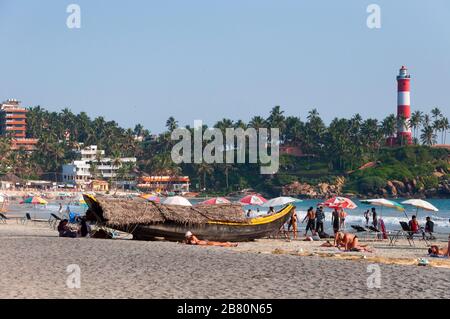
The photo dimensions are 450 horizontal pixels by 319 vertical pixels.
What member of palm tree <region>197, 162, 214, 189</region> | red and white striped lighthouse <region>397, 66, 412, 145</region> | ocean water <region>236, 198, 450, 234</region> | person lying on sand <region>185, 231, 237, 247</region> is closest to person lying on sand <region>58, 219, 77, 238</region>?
person lying on sand <region>185, 231, 237, 247</region>

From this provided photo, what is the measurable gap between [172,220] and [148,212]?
2.81ft

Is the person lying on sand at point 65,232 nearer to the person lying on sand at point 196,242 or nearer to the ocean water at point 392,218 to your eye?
the person lying on sand at point 196,242

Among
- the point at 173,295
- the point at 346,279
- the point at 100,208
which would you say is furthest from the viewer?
the point at 100,208

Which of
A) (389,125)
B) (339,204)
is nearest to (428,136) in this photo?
(389,125)

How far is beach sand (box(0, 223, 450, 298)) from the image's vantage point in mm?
14305

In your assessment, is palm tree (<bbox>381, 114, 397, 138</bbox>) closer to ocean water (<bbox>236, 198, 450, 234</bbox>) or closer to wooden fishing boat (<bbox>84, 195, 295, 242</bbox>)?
ocean water (<bbox>236, 198, 450, 234</bbox>)

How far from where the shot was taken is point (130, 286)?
49.4 ft

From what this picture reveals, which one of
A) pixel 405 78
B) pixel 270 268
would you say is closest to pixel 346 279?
pixel 270 268

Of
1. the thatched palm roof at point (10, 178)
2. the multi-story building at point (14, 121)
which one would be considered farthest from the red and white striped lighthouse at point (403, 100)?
the multi-story building at point (14, 121)

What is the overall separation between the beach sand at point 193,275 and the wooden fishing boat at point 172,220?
2623mm

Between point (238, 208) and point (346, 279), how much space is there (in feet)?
42.6

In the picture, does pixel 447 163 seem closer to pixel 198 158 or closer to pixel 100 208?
pixel 198 158

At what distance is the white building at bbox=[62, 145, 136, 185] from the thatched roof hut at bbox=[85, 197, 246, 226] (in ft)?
387

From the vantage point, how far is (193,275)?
55.5ft
